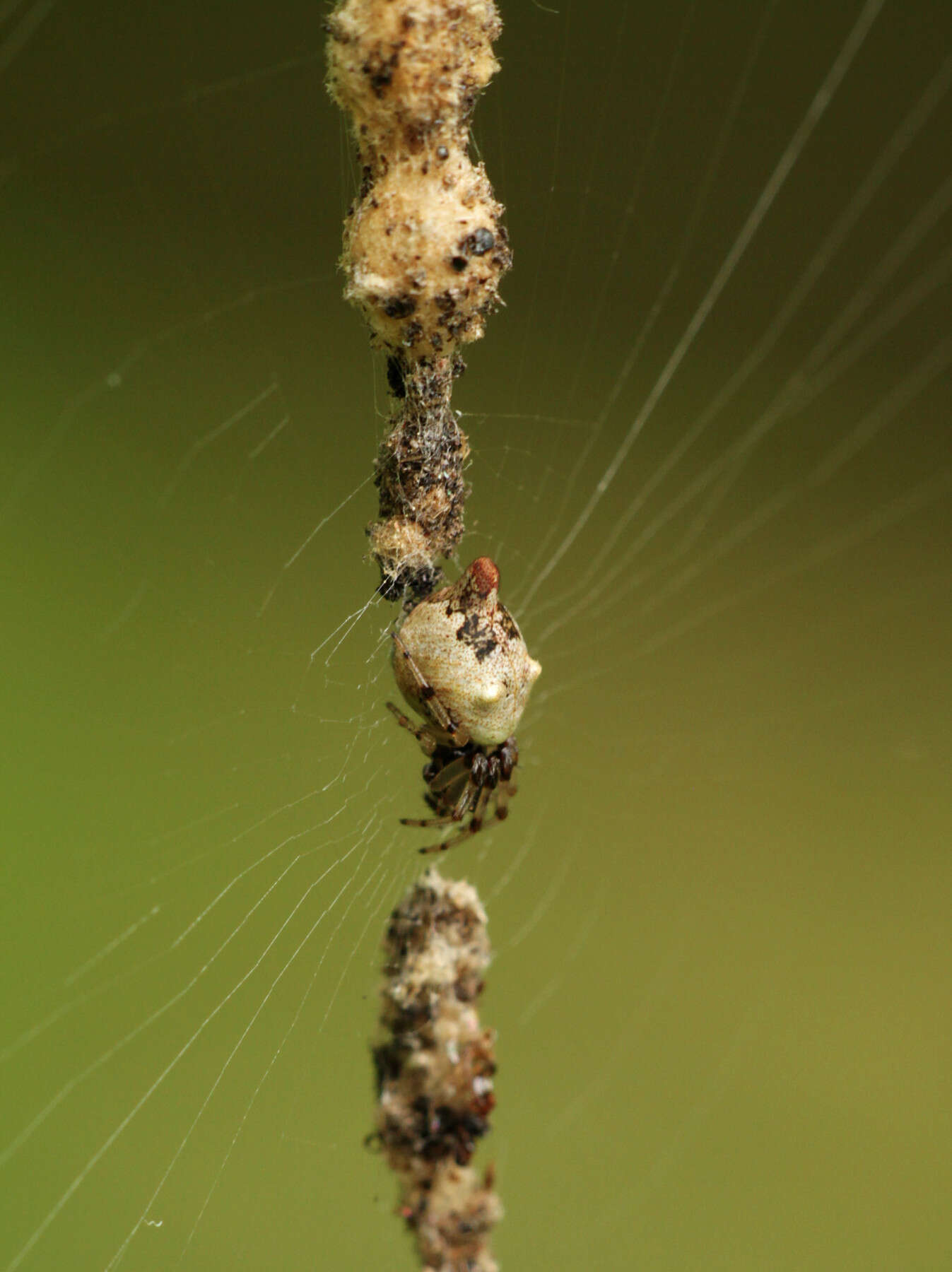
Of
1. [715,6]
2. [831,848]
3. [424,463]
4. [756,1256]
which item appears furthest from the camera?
[831,848]

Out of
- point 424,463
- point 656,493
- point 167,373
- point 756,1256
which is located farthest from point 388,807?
point 756,1256

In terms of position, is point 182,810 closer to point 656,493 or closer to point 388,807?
point 388,807

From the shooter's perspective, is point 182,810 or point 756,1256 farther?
point 756,1256

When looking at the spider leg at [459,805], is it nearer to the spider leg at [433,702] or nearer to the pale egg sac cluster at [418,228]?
the spider leg at [433,702]

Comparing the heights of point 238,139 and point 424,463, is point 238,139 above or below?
above

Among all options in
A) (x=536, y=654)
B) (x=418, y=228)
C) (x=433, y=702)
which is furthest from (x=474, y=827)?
(x=536, y=654)

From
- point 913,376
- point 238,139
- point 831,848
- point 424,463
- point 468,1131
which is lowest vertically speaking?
point 468,1131

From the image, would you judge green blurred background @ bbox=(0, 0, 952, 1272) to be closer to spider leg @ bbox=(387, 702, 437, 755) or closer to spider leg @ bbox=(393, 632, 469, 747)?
spider leg @ bbox=(387, 702, 437, 755)
